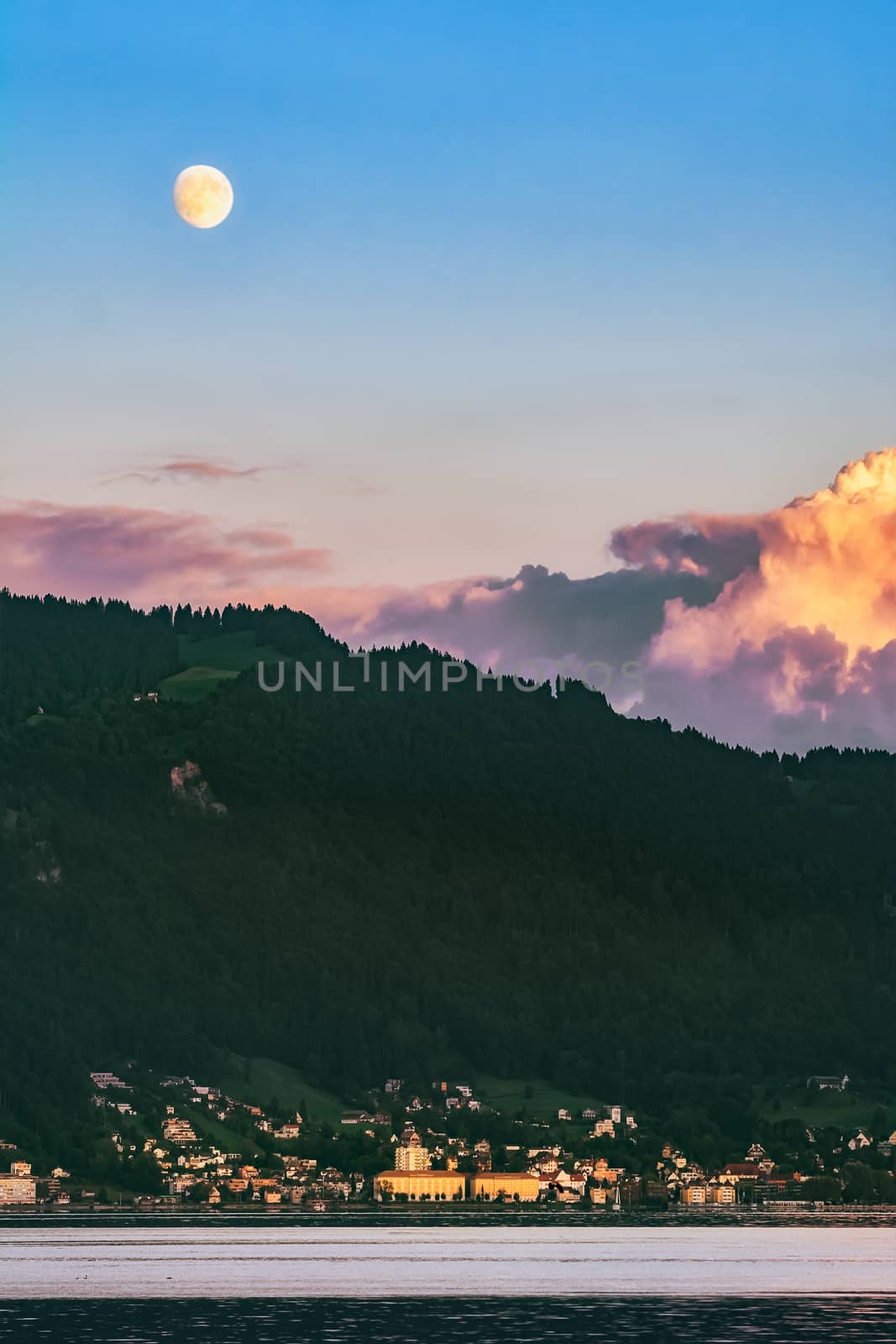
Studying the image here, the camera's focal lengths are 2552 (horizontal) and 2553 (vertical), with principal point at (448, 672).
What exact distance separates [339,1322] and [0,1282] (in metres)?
50.3

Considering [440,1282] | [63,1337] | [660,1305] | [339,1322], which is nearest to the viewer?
[63,1337]

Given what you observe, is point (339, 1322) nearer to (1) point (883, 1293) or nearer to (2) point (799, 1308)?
(2) point (799, 1308)

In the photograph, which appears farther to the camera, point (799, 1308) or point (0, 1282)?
point (0, 1282)

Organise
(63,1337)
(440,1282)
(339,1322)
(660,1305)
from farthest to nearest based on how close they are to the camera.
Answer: (440,1282) < (660,1305) < (339,1322) < (63,1337)

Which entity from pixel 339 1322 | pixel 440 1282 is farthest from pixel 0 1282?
pixel 339 1322

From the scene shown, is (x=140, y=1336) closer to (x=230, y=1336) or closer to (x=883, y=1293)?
(x=230, y=1336)

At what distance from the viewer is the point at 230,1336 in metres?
146

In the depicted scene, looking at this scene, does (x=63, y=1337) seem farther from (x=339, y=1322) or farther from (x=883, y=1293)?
(x=883, y=1293)

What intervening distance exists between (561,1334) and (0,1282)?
6737 centimetres

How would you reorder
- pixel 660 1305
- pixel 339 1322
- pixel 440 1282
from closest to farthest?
pixel 339 1322 < pixel 660 1305 < pixel 440 1282

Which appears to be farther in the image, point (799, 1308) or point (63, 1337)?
point (799, 1308)

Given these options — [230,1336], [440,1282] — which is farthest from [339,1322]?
[440,1282]

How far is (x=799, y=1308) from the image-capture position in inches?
6594

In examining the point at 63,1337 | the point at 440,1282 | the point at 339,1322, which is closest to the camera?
the point at 63,1337
